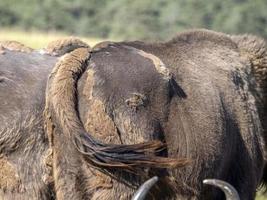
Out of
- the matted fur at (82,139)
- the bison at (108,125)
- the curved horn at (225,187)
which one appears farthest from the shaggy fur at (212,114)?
the matted fur at (82,139)

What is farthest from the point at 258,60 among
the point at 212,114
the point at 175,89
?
the point at 175,89

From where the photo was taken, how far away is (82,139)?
559 centimetres

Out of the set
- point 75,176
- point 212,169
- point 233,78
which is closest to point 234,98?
point 233,78

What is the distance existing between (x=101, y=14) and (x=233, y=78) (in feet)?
177

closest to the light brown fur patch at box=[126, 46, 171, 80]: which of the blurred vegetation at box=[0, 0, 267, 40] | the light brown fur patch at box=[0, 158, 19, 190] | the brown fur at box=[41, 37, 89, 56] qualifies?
the brown fur at box=[41, 37, 89, 56]

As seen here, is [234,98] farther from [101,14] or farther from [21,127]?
[101,14]

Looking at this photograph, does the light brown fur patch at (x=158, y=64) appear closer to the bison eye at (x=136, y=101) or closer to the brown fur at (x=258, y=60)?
the bison eye at (x=136, y=101)

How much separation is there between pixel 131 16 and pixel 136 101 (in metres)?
51.5

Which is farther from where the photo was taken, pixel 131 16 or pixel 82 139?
pixel 131 16

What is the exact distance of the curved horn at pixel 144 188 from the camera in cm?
555

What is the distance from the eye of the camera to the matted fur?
5590 millimetres

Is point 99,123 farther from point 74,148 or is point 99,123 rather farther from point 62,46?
point 62,46

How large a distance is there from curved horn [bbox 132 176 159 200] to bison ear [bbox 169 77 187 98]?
0.74m

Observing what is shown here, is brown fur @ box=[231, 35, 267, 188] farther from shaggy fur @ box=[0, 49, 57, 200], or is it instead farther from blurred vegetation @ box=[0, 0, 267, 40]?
blurred vegetation @ box=[0, 0, 267, 40]
